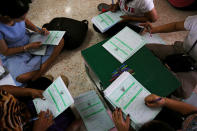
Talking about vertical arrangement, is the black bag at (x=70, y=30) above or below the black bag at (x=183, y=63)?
below

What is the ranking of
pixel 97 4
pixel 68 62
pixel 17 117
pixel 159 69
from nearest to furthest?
pixel 17 117 < pixel 159 69 < pixel 68 62 < pixel 97 4

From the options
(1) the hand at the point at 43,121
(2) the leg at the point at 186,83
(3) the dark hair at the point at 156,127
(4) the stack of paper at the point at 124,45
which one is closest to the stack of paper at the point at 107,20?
(4) the stack of paper at the point at 124,45

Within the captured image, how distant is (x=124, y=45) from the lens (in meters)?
1.02

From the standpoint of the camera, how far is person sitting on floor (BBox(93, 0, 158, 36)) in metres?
1.25

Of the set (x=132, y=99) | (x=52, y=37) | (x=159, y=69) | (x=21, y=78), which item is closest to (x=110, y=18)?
(x=52, y=37)

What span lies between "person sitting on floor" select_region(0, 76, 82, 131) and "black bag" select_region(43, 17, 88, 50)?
647 mm

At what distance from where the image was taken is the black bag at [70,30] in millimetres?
1621

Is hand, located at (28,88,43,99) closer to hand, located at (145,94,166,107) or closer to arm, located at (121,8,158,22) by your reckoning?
hand, located at (145,94,166,107)

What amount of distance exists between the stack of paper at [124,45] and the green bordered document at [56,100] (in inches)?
16.7

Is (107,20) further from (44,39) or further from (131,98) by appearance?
(131,98)

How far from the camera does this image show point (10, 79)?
4.68 ft

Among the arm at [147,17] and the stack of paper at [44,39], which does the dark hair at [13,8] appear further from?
the arm at [147,17]

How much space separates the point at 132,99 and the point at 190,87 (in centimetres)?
48

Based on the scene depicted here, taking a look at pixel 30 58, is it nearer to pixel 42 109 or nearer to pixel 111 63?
pixel 42 109
